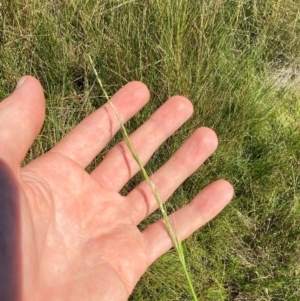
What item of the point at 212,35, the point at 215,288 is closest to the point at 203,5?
the point at 212,35

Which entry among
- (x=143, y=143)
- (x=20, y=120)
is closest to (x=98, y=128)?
(x=143, y=143)

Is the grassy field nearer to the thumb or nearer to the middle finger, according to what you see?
Answer: the middle finger

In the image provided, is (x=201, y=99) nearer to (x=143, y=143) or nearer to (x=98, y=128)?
(x=143, y=143)

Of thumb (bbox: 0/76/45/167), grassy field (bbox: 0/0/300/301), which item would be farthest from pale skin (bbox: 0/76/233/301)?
grassy field (bbox: 0/0/300/301)

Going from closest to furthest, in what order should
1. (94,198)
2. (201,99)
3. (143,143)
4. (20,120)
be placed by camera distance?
(20,120), (94,198), (143,143), (201,99)

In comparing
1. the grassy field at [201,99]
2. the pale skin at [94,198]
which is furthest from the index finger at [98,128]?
the grassy field at [201,99]

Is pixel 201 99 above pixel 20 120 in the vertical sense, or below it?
below

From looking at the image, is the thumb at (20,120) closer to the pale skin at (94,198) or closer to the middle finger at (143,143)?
the pale skin at (94,198)
